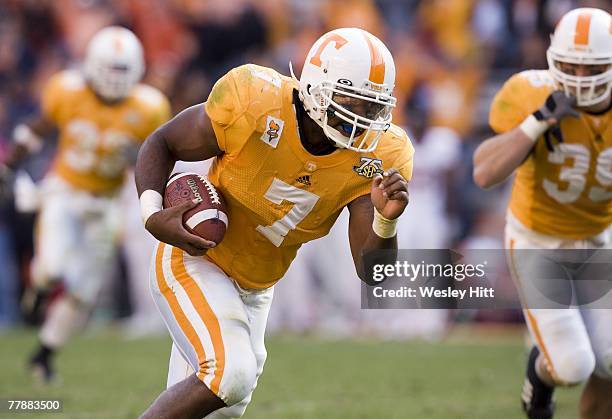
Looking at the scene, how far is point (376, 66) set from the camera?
3.98m

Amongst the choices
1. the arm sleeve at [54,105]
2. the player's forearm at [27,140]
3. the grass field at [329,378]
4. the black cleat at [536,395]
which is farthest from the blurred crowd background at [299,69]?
the black cleat at [536,395]

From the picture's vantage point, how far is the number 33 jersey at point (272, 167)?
4.07 m

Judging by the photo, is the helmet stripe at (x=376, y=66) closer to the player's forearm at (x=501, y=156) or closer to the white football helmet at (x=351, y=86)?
the white football helmet at (x=351, y=86)

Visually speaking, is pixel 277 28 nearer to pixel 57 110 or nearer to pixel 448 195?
pixel 448 195

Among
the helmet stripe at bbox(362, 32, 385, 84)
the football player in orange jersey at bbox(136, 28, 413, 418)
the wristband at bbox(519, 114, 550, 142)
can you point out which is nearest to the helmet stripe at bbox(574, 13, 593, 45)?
the wristband at bbox(519, 114, 550, 142)

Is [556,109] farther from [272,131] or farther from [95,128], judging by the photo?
[95,128]

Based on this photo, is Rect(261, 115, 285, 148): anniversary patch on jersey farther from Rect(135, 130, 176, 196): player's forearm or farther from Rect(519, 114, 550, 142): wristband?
Rect(519, 114, 550, 142): wristband

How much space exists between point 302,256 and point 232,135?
233 inches

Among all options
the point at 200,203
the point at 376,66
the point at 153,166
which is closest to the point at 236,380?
the point at 200,203

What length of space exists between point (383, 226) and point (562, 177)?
1.30 meters

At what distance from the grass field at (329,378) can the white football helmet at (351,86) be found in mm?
2124

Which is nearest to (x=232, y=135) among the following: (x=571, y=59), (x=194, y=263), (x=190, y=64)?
(x=194, y=263)

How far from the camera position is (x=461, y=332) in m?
10.0

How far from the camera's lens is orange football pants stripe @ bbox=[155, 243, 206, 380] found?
3875mm
